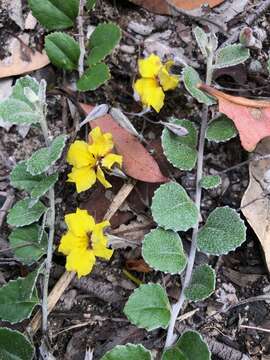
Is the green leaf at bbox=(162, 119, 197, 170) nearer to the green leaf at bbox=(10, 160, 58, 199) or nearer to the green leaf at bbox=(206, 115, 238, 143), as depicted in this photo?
the green leaf at bbox=(206, 115, 238, 143)

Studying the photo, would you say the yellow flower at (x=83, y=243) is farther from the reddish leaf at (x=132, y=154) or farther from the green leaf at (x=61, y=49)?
the green leaf at (x=61, y=49)

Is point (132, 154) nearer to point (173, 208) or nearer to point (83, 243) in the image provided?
point (173, 208)

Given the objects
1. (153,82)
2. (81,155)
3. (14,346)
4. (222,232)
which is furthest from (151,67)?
(14,346)

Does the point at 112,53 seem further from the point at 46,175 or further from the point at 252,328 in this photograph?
the point at 252,328

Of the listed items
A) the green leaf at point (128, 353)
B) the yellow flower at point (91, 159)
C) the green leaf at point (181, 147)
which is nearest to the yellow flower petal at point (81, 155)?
the yellow flower at point (91, 159)

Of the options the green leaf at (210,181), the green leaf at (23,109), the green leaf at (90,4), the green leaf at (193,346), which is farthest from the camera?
the green leaf at (90,4)
